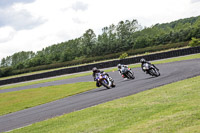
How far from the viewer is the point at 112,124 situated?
8930 millimetres

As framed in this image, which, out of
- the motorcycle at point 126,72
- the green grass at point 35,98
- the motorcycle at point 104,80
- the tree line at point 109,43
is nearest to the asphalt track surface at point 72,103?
the motorcycle at point 104,80

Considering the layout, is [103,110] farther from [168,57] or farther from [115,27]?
[115,27]

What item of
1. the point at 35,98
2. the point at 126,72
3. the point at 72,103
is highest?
the point at 126,72

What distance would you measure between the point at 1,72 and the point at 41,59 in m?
23.8

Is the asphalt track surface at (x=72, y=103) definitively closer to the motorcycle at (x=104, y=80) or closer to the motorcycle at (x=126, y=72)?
the motorcycle at (x=104, y=80)

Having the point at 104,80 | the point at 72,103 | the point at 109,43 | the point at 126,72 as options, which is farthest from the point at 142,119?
the point at 109,43

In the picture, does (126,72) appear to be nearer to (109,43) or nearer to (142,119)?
(142,119)

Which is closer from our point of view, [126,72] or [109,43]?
[126,72]

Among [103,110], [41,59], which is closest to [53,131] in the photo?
[103,110]

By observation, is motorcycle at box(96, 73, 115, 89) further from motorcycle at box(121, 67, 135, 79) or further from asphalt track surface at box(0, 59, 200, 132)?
motorcycle at box(121, 67, 135, 79)

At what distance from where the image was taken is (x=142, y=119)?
28.9ft

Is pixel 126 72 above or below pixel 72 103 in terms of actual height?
above

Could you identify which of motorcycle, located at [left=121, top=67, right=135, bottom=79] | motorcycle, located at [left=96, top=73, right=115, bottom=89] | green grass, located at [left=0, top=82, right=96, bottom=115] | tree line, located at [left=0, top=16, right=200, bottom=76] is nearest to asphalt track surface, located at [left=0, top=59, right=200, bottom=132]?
motorcycle, located at [left=96, top=73, right=115, bottom=89]

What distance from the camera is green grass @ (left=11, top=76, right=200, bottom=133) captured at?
7441 mm
